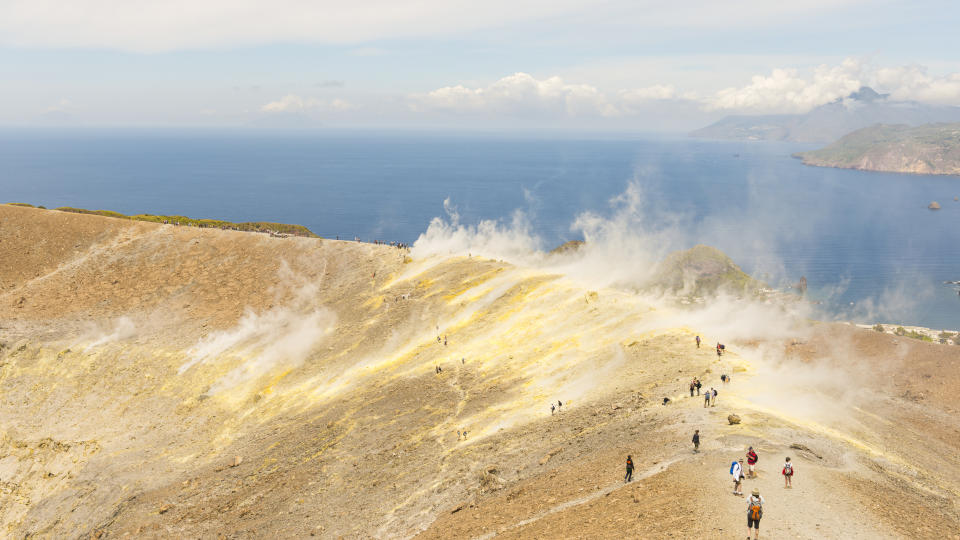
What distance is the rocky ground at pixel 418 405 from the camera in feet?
91.2

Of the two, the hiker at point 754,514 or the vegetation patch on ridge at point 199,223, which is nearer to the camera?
the hiker at point 754,514

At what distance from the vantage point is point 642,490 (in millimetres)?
26219

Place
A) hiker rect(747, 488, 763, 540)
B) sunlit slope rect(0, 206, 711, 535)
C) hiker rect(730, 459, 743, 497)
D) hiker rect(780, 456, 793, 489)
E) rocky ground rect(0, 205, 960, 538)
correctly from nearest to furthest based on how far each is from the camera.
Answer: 1. hiker rect(747, 488, 763, 540)
2. hiker rect(730, 459, 743, 497)
3. hiker rect(780, 456, 793, 489)
4. rocky ground rect(0, 205, 960, 538)
5. sunlit slope rect(0, 206, 711, 535)

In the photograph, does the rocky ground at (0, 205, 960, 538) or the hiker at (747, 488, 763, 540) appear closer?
the hiker at (747, 488, 763, 540)

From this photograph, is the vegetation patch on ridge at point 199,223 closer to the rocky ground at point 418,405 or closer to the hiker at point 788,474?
the rocky ground at point 418,405

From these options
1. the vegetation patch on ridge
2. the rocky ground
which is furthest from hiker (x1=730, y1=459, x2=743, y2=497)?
the vegetation patch on ridge

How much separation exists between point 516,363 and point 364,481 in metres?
18.5

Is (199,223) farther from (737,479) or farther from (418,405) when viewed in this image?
(737,479)

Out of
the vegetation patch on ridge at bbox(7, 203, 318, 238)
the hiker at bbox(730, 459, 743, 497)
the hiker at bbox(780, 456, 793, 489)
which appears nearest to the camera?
the hiker at bbox(730, 459, 743, 497)

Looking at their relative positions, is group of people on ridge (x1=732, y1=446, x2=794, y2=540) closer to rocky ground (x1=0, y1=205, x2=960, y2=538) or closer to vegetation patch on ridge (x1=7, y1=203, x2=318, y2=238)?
rocky ground (x1=0, y1=205, x2=960, y2=538)

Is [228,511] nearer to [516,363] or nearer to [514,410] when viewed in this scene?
[514,410]

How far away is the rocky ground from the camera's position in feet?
91.2

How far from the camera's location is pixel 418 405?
47.2 meters

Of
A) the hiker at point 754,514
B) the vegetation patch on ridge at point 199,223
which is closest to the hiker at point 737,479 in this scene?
the hiker at point 754,514
